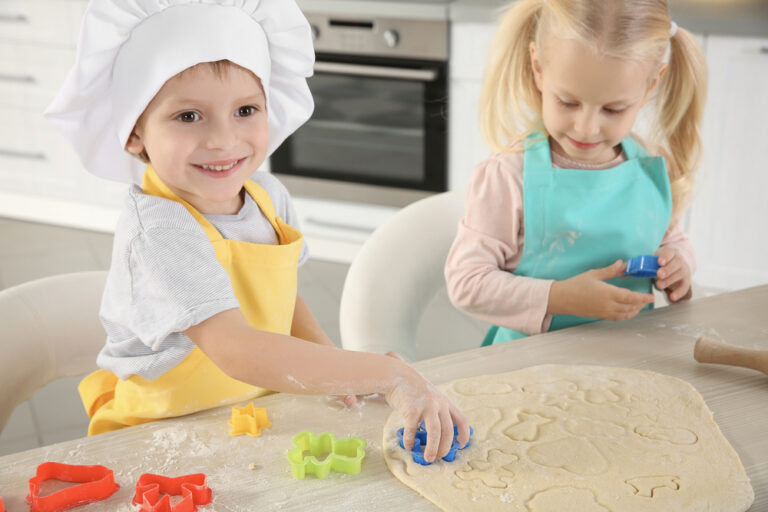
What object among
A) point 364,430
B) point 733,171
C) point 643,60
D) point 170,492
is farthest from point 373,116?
point 170,492

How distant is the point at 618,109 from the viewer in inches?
48.5

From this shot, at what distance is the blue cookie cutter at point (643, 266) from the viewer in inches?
47.1

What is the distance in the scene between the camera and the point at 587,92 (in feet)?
3.95

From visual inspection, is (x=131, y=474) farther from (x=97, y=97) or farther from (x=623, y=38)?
(x=623, y=38)

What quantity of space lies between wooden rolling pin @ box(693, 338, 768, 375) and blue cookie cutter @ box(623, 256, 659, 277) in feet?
0.53

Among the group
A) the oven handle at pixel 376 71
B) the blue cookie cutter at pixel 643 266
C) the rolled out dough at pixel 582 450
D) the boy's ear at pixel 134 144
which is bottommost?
the rolled out dough at pixel 582 450

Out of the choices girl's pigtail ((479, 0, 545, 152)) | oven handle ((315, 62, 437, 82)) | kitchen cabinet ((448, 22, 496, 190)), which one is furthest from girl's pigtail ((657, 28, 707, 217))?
oven handle ((315, 62, 437, 82))

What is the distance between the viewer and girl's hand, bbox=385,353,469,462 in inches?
33.6

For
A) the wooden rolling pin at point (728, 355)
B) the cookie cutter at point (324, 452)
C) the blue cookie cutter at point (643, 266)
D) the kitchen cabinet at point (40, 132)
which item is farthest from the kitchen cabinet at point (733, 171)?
the kitchen cabinet at point (40, 132)

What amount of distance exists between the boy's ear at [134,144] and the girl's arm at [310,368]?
255 mm

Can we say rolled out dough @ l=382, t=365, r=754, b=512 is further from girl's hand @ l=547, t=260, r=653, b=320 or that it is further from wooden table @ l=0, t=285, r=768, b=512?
girl's hand @ l=547, t=260, r=653, b=320

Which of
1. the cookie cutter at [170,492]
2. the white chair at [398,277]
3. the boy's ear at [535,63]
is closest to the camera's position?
the cookie cutter at [170,492]

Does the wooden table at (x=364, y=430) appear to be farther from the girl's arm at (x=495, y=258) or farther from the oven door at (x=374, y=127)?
the oven door at (x=374, y=127)

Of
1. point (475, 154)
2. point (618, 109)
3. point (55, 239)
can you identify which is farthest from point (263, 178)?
point (55, 239)
